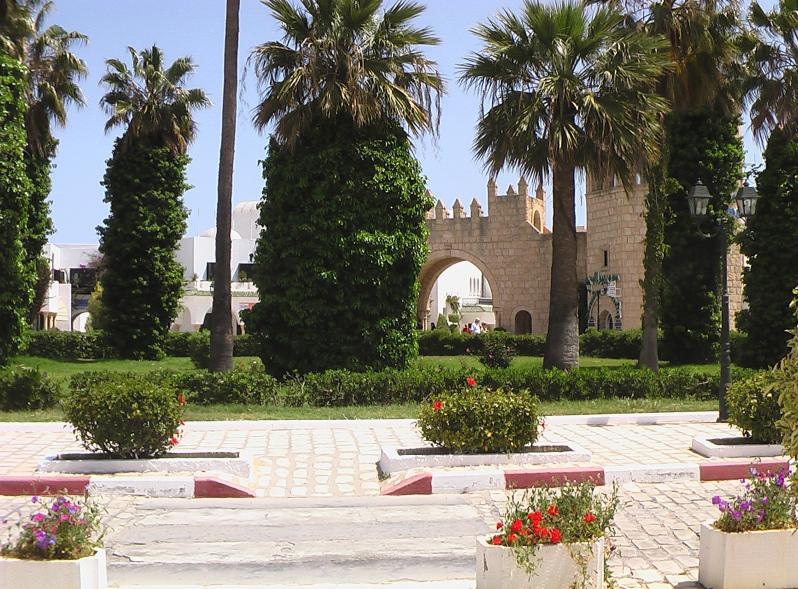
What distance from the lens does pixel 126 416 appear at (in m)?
9.27

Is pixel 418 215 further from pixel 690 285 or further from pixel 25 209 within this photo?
pixel 690 285

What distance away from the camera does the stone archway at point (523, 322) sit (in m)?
44.4

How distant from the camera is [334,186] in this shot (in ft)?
55.9

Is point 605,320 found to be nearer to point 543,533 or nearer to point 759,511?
point 759,511

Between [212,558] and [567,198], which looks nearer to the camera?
[212,558]

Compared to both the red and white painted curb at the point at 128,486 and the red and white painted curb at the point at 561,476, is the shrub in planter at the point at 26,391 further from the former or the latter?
the red and white painted curb at the point at 561,476

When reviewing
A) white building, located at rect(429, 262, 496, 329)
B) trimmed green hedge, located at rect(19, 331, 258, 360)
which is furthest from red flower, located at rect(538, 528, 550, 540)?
white building, located at rect(429, 262, 496, 329)

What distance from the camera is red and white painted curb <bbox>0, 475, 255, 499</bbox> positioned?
8.68 m

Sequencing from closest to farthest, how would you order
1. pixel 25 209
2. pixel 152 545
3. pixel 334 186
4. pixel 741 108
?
pixel 152 545
pixel 334 186
pixel 25 209
pixel 741 108

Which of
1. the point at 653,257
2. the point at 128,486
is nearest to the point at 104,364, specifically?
the point at 653,257

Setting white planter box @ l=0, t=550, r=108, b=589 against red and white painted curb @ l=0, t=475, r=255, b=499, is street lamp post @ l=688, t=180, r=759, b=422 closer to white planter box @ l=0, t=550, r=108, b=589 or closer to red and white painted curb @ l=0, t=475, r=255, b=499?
red and white painted curb @ l=0, t=475, r=255, b=499

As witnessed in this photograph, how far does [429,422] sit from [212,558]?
3.85m

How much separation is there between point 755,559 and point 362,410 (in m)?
9.55

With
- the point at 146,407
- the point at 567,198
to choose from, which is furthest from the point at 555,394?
the point at 146,407
